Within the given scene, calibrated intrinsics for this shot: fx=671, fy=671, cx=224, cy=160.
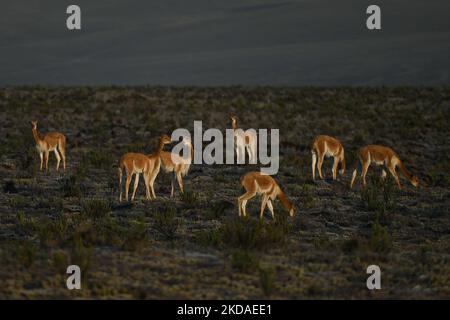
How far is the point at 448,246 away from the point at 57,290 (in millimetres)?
7522

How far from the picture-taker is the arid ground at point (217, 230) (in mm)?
10023

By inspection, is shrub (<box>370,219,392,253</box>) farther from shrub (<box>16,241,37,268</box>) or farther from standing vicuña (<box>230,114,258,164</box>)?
standing vicuña (<box>230,114,258,164</box>)

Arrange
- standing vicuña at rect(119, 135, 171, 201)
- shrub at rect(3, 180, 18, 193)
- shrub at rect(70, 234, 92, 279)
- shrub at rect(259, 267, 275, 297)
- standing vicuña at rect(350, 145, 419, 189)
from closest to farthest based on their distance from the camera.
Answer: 1. shrub at rect(259, 267, 275, 297)
2. shrub at rect(70, 234, 92, 279)
3. standing vicuña at rect(119, 135, 171, 201)
4. standing vicuña at rect(350, 145, 419, 189)
5. shrub at rect(3, 180, 18, 193)

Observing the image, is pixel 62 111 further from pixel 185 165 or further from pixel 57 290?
pixel 57 290

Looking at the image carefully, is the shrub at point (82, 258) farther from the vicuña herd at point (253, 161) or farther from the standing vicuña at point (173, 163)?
the standing vicuña at point (173, 163)

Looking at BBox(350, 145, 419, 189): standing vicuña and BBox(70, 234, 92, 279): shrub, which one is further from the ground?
BBox(350, 145, 419, 189): standing vicuña

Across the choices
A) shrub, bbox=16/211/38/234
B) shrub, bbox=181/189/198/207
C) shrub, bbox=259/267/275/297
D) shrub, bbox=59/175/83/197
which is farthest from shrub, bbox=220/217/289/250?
shrub, bbox=59/175/83/197

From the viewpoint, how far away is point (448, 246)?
12945mm

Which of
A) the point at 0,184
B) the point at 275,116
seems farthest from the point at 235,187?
the point at 275,116

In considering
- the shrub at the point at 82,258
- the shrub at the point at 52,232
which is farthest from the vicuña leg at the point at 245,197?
the shrub at the point at 82,258

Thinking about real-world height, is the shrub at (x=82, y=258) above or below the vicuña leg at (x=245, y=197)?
below

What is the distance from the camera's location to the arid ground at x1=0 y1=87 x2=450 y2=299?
32.9 ft

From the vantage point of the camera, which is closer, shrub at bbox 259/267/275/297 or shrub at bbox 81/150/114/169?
shrub at bbox 259/267/275/297

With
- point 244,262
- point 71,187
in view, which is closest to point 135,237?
point 244,262
